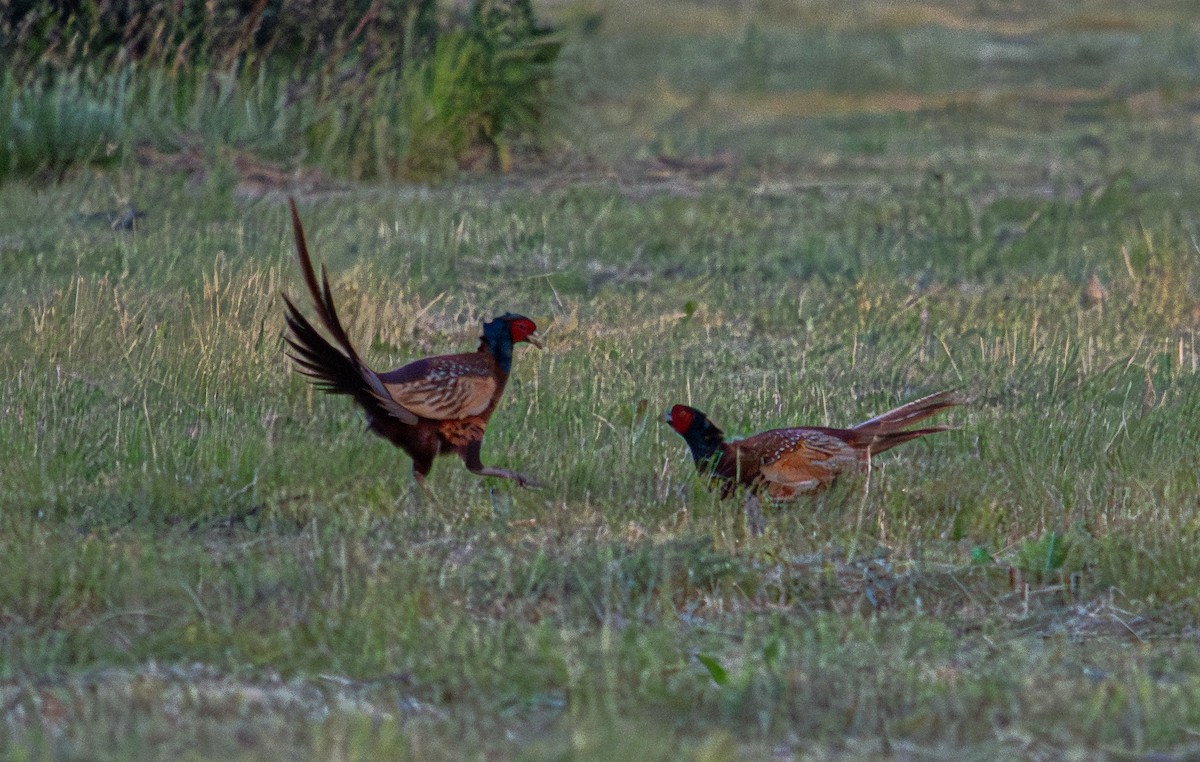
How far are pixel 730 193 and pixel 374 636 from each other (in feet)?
24.8

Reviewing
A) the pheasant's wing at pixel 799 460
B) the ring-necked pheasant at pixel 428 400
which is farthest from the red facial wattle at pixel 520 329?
the pheasant's wing at pixel 799 460

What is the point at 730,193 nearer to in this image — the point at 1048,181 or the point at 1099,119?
the point at 1048,181

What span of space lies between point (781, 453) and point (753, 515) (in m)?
0.17

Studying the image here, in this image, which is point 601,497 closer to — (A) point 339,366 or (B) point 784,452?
(B) point 784,452

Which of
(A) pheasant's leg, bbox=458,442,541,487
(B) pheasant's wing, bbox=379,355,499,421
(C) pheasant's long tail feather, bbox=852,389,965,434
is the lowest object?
(A) pheasant's leg, bbox=458,442,541,487

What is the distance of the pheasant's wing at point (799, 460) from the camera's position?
15.6 ft

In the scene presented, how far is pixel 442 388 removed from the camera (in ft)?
15.8

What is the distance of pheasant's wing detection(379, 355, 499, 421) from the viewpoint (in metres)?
4.80

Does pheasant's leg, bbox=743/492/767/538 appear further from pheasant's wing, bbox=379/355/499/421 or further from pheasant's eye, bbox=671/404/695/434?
pheasant's wing, bbox=379/355/499/421

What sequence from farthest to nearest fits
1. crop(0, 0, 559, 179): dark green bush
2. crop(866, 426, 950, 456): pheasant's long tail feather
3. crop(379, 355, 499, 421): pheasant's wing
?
crop(0, 0, 559, 179): dark green bush → crop(866, 426, 950, 456): pheasant's long tail feather → crop(379, 355, 499, 421): pheasant's wing

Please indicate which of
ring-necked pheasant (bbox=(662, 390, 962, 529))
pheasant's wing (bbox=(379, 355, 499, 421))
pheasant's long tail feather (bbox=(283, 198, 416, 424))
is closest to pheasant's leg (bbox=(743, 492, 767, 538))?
ring-necked pheasant (bbox=(662, 390, 962, 529))

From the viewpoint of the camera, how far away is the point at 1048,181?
11.9 m

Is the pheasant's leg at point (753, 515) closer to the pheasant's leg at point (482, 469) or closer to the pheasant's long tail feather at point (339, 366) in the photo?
the pheasant's leg at point (482, 469)

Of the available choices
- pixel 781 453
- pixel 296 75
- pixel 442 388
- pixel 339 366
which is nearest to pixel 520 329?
pixel 442 388
